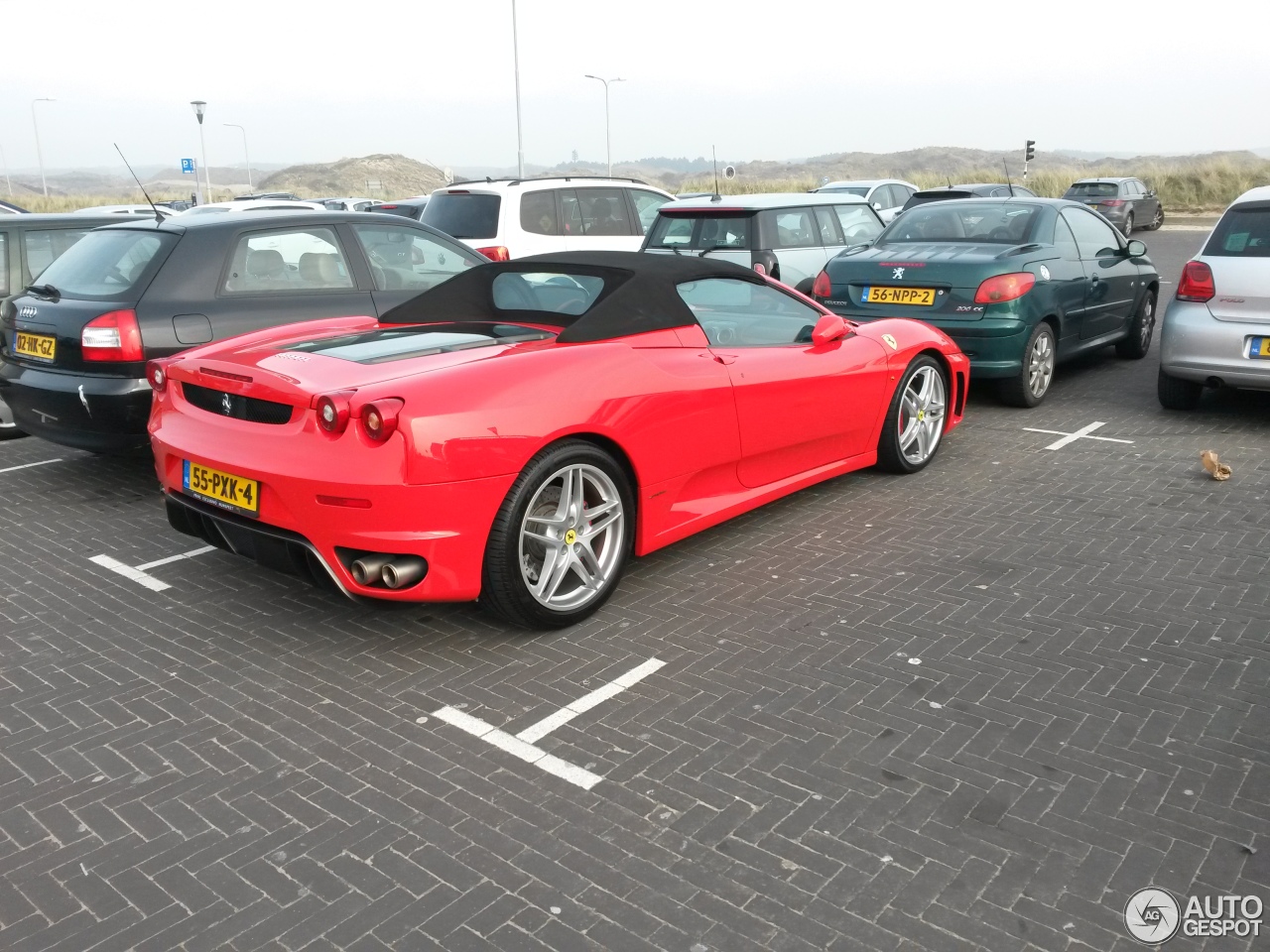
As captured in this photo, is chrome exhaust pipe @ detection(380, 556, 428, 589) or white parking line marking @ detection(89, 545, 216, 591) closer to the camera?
chrome exhaust pipe @ detection(380, 556, 428, 589)

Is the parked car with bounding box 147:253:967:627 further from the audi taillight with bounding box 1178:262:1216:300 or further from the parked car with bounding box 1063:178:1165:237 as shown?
the parked car with bounding box 1063:178:1165:237

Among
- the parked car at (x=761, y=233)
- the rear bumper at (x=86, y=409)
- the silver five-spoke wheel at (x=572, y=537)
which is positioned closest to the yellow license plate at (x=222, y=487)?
the silver five-spoke wheel at (x=572, y=537)

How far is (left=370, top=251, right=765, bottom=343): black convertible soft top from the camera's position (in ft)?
15.3

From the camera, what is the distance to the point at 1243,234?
7.36 m

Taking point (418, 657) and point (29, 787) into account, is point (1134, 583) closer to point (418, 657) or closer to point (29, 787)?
point (418, 657)

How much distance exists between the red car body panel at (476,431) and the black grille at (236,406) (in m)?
0.03

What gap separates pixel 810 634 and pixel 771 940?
1797 mm

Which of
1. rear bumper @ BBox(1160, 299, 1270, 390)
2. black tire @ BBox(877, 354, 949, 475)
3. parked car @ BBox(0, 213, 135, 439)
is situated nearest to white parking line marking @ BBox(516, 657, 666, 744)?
black tire @ BBox(877, 354, 949, 475)

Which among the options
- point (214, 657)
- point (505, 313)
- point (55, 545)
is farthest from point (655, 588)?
point (55, 545)

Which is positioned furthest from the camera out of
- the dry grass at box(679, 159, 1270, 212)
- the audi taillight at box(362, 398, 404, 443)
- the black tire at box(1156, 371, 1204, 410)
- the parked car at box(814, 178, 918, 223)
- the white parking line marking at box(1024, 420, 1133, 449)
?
the dry grass at box(679, 159, 1270, 212)

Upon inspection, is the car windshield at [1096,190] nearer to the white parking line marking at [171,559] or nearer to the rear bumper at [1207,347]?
the rear bumper at [1207,347]

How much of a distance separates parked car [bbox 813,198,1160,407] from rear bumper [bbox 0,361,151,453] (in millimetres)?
5038

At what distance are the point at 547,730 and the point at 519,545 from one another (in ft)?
2.55

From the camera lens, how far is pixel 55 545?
5.43 m
